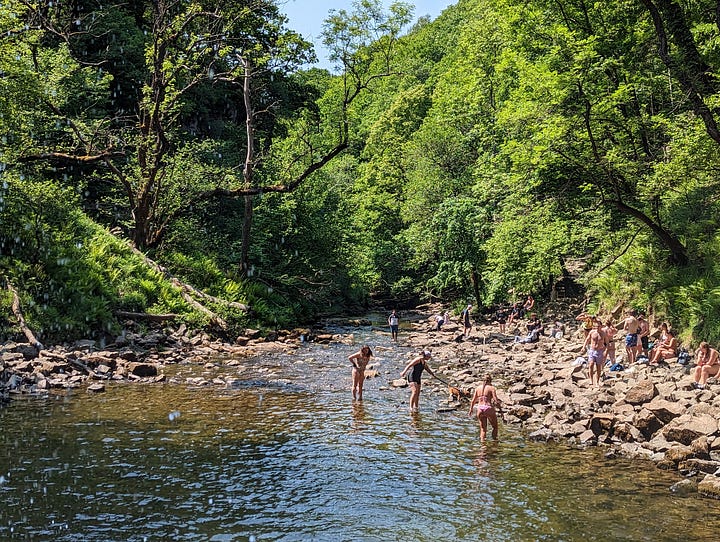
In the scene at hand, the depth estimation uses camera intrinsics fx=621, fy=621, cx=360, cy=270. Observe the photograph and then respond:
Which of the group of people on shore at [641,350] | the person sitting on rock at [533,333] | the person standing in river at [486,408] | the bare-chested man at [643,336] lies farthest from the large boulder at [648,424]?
the person sitting on rock at [533,333]

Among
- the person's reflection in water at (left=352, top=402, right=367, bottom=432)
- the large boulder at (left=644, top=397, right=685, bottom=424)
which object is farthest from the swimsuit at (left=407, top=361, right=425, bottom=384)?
the large boulder at (left=644, top=397, right=685, bottom=424)

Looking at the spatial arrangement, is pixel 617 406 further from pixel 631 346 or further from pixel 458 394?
pixel 631 346

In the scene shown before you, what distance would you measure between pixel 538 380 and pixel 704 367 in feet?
15.5

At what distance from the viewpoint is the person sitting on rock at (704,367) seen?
16.9m

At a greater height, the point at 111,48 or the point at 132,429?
the point at 111,48

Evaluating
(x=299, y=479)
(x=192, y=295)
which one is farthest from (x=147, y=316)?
(x=299, y=479)

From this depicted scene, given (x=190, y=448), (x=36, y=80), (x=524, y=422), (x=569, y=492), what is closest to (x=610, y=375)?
(x=524, y=422)

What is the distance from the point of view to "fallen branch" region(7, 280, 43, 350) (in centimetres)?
1920

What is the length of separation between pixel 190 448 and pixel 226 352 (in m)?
12.4

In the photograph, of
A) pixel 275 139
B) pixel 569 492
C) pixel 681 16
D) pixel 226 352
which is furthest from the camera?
pixel 275 139

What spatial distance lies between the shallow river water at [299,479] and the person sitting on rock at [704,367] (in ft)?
18.0

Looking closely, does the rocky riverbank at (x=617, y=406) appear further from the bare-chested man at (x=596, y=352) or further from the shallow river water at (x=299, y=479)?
the shallow river water at (x=299, y=479)

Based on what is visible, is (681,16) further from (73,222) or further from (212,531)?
(73,222)

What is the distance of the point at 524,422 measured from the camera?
626 inches
